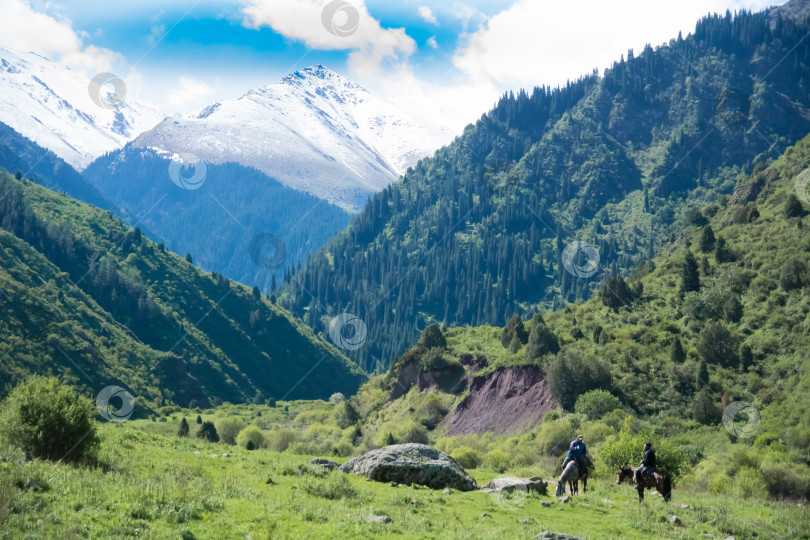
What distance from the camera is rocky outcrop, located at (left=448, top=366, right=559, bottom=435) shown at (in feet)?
262

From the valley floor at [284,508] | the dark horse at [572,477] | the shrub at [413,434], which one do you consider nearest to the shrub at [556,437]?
the shrub at [413,434]

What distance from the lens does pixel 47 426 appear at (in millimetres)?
24141

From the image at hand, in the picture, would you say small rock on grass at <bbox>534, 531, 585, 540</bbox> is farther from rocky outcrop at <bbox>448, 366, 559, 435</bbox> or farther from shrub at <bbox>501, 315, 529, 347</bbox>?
shrub at <bbox>501, 315, 529, 347</bbox>

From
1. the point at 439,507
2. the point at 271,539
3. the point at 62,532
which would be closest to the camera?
the point at 62,532

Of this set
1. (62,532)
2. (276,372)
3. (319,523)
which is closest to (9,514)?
(62,532)

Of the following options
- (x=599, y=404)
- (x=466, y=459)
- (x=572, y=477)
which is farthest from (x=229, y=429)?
(x=572, y=477)

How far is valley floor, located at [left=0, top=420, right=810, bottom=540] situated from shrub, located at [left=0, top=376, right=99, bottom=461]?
3.62 feet

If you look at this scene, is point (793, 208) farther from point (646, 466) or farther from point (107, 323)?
point (107, 323)

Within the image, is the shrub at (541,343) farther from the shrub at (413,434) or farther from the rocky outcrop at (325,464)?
the rocky outcrop at (325,464)

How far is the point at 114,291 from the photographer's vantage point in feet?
568

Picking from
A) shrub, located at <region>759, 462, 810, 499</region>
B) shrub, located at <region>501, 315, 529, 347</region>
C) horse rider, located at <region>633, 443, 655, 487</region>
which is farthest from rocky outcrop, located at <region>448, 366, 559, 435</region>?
horse rider, located at <region>633, 443, 655, 487</region>

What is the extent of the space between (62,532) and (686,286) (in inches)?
3444

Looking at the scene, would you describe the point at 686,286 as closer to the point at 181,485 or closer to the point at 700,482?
the point at 700,482

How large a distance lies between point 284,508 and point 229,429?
8226cm
